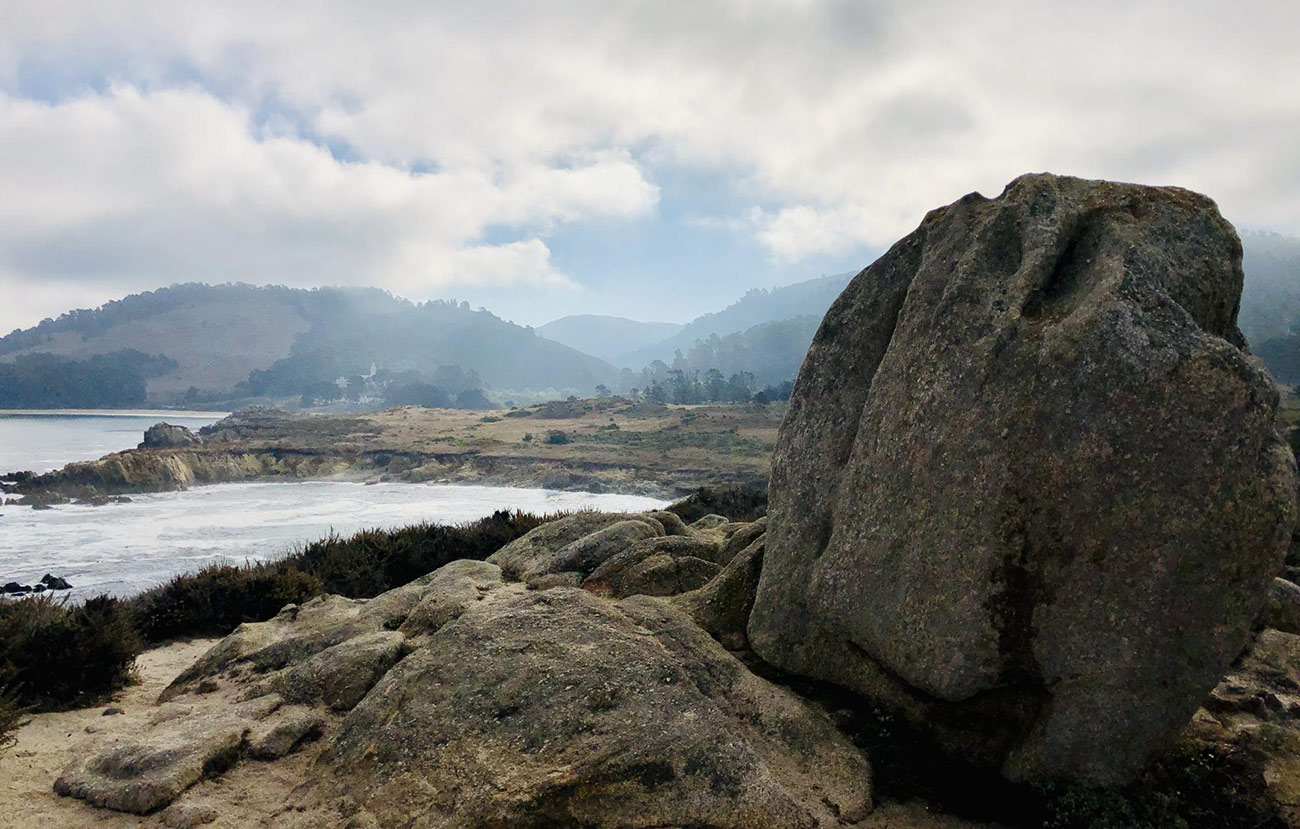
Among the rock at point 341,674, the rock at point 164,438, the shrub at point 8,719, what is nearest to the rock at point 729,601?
the rock at point 341,674

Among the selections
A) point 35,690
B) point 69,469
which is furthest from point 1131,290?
point 69,469

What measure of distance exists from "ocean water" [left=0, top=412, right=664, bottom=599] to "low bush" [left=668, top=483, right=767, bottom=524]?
11.5 metres

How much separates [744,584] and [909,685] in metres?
2.11

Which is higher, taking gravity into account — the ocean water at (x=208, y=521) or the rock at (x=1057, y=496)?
the rock at (x=1057, y=496)

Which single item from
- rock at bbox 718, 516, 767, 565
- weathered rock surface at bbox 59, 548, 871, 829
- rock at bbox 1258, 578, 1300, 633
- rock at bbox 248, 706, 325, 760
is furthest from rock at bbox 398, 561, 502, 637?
rock at bbox 1258, 578, 1300, 633

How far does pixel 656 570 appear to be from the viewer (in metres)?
8.64

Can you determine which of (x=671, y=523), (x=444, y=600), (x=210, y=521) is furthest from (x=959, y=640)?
(x=210, y=521)

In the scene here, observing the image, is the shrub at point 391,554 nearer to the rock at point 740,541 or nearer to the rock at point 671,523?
the rock at point 671,523

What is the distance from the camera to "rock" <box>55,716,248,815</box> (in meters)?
5.28

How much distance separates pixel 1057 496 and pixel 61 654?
10.3m

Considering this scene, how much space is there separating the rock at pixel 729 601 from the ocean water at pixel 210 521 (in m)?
13.4

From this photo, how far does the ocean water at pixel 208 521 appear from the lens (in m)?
26.4

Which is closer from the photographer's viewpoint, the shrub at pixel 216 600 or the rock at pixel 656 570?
the rock at pixel 656 570

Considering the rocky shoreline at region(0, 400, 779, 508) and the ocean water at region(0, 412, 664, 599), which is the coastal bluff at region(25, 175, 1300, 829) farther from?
the rocky shoreline at region(0, 400, 779, 508)
